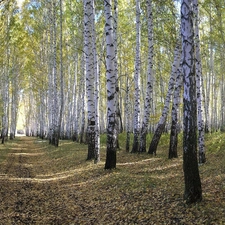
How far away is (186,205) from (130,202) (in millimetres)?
1468

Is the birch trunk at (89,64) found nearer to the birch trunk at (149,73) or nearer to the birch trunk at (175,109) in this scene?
the birch trunk at (149,73)

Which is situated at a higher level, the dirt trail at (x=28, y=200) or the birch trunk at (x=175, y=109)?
the birch trunk at (x=175, y=109)

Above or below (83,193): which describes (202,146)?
above

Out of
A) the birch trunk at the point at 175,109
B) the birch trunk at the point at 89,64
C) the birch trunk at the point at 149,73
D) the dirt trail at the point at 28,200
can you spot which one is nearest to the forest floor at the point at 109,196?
the dirt trail at the point at 28,200

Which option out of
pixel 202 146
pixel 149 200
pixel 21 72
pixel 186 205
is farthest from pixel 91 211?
pixel 21 72

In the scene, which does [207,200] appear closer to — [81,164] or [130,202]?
[130,202]

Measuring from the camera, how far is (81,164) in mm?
12219

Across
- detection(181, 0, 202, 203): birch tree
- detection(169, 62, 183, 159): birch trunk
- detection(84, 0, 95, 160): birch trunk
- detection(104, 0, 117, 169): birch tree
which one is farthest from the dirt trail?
detection(169, 62, 183, 159): birch trunk

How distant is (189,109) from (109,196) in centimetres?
324

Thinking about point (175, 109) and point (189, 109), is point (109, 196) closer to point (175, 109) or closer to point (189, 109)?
point (189, 109)

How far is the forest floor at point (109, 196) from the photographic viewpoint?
571 centimetres

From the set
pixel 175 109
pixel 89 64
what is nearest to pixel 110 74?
pixel 89 64

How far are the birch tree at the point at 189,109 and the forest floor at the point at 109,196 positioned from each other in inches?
15.6

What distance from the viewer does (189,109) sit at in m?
5.75
